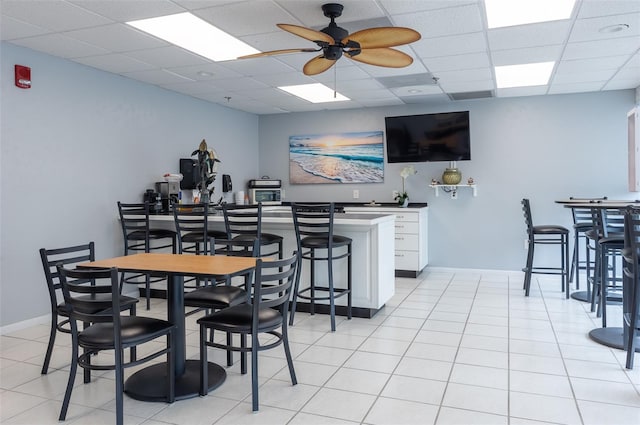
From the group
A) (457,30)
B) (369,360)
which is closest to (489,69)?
(457,30)

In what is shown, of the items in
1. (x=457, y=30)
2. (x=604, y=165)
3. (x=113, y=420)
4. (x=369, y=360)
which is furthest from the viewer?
(x=604, y=165)

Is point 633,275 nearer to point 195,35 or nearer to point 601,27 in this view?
point 601,27

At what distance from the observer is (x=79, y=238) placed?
4.78m

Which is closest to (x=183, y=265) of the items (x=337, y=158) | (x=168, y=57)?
(x=168, y=57)

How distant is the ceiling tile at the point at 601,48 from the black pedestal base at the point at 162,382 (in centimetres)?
417

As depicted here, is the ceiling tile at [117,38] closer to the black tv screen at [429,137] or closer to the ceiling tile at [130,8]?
the ceiling tile at [130,8]

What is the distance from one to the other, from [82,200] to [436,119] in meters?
4.86

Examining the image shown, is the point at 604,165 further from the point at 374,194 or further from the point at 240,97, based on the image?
the point at 240,97

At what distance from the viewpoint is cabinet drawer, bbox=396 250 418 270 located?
6.46 metres

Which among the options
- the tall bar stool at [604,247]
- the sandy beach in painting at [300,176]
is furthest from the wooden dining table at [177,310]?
the sandy beach in painting at [300,176]

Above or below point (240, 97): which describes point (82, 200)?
below

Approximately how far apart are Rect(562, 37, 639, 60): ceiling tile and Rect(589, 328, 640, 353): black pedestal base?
101 inches

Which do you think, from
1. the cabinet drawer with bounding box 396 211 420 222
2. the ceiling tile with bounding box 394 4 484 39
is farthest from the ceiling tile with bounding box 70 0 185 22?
the cabinet drawer with bounding box 396 211 420 222

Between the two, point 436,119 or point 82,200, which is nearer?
point 82,200
